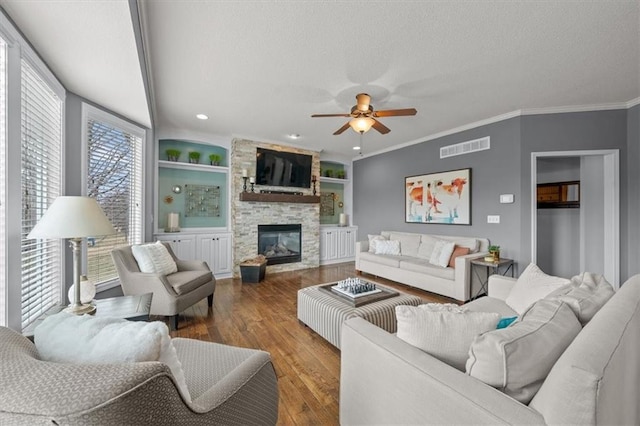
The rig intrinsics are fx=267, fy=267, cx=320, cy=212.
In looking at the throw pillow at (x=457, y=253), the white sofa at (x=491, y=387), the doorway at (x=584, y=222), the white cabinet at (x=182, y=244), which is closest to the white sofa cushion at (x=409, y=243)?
the throw pillow at (x=457, y=253)

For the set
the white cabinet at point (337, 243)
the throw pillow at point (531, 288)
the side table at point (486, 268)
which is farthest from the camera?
the white cabinet at point (337, 243)

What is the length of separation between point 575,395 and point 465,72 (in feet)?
9.08

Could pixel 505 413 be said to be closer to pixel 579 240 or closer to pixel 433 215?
pixel 433 215

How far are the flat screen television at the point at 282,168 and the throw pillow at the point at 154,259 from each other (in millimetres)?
2384

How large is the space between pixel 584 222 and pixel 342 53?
421 cm

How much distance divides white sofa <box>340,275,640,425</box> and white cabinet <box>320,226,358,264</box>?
4636 millimetres

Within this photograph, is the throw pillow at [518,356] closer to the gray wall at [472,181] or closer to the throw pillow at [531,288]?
the throw pillow at [531,288]

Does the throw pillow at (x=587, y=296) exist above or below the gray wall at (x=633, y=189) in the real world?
below

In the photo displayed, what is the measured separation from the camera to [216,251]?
4.66 m

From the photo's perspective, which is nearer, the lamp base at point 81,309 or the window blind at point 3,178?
the window blind at point 3,178

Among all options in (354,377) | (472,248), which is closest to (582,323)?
(354,377)

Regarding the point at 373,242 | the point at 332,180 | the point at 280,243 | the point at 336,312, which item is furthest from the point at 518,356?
the point at 332,180

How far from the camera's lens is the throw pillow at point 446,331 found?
1.08m

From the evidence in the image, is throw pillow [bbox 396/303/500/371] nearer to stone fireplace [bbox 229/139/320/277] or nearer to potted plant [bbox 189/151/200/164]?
stone fireplace [bbox 229/139/320/277]
